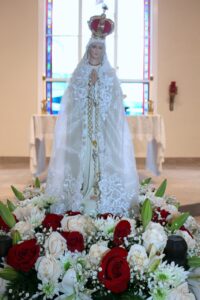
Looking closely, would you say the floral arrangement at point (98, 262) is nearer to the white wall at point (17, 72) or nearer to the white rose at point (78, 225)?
the white rose at point (78, 225)

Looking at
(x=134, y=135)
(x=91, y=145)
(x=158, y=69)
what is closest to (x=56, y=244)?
(x=91, y=145)

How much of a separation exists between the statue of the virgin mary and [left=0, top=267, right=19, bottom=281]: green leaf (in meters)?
1.04

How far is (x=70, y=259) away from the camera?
2.09 meters

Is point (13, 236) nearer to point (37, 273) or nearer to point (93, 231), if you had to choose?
point (37, 273)

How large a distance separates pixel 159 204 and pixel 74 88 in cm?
102

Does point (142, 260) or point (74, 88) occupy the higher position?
point (74, 88)

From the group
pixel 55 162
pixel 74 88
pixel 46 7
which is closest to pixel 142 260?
pixel 55 162

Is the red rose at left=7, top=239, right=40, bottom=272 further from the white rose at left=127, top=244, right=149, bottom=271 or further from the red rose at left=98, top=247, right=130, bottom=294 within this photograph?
the white rose at left=127, top=244, right=149, bottom=271

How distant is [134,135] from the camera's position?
7.53 meters

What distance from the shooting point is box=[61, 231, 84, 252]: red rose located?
2.16 metres

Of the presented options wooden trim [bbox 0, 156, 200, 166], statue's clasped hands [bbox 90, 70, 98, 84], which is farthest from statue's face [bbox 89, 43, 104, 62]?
wooden trim [bbox 0, 156, 200, 166]

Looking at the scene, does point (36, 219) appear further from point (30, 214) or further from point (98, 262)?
point (98, 262)

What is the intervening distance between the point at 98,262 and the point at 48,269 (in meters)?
0.23

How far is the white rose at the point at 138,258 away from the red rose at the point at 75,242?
0.25m
